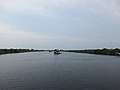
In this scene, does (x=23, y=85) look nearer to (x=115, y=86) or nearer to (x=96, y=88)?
(x=96, y=88)

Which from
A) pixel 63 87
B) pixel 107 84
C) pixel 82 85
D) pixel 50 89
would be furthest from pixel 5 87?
pixel 107 84

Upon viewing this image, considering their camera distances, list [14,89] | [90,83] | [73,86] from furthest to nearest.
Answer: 1. [90,83]
2. [73,86]
3. [14,89]

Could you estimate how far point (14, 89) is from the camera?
26.9 m

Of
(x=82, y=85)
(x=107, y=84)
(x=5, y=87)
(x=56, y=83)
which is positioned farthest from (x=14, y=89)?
(x=107, y=84)

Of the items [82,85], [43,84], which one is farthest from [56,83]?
[82,85]

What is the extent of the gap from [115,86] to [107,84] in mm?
1634

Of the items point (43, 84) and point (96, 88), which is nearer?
point (96, 88)

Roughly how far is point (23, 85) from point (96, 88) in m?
11.1

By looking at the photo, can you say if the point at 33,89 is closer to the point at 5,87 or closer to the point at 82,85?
the point at 5,87

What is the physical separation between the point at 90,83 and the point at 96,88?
10.7 feet

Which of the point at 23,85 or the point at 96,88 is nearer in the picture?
the point at 96,88

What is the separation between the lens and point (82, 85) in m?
29.4

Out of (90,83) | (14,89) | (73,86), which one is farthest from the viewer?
(90,83)

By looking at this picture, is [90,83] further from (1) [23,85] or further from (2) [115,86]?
(1) [23,85]
